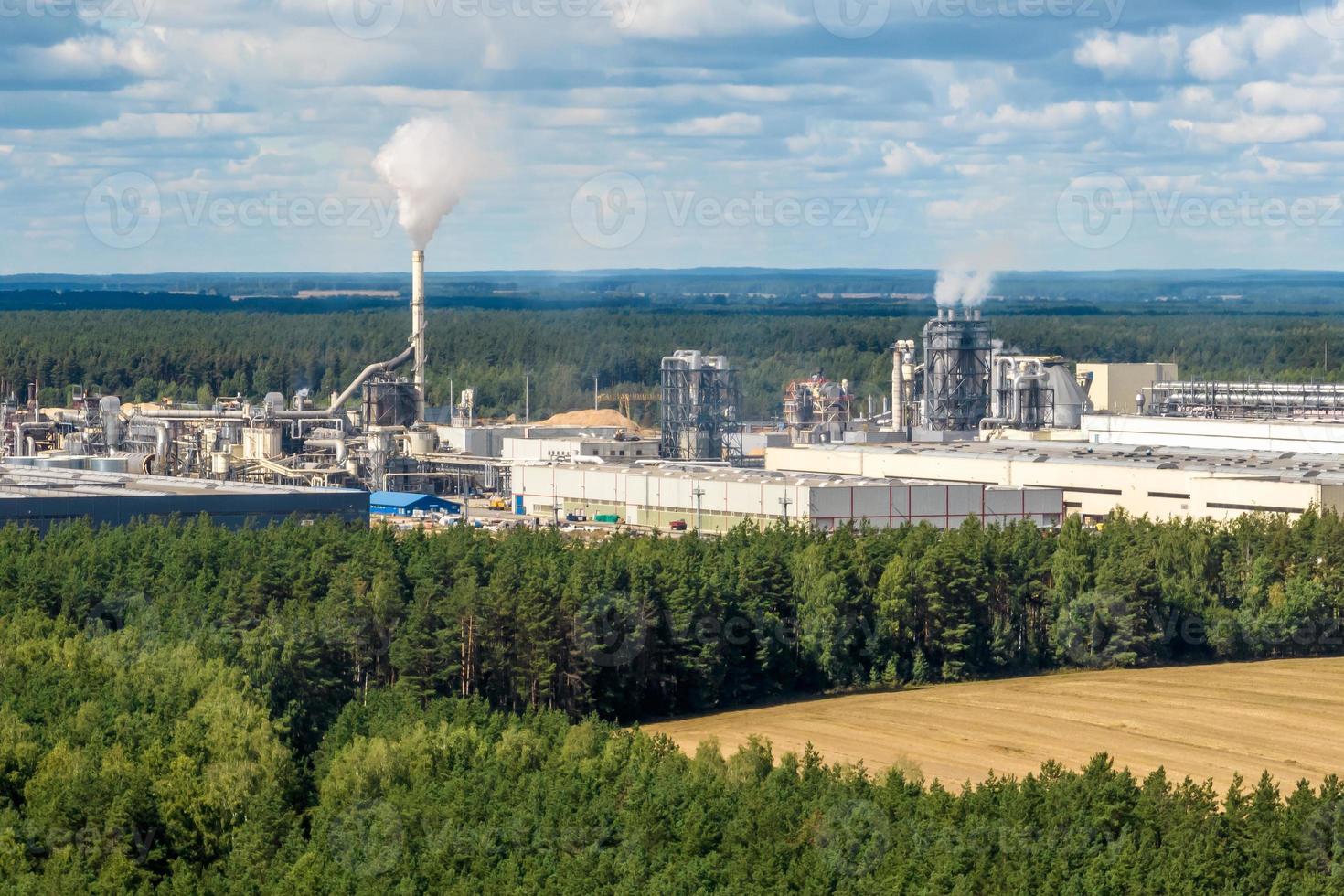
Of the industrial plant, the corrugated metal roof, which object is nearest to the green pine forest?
the industrial plant

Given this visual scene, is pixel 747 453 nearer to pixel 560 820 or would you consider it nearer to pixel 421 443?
pixel 421 443

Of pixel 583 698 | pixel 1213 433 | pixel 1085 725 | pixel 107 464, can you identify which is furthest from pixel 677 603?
pixel 1213 433

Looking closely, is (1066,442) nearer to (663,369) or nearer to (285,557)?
(663,369)

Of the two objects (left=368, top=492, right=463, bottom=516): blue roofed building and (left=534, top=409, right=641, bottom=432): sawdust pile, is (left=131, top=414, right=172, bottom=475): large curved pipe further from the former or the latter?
(left=534, top=409, right=641, bottom=432): sawdust pile

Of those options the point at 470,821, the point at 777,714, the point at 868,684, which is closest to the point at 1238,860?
the point at 470,821

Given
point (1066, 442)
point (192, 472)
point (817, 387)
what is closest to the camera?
point (192, 472)

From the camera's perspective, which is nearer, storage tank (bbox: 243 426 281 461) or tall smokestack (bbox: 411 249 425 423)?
storage tank (bbox: 243 426 281 461)
